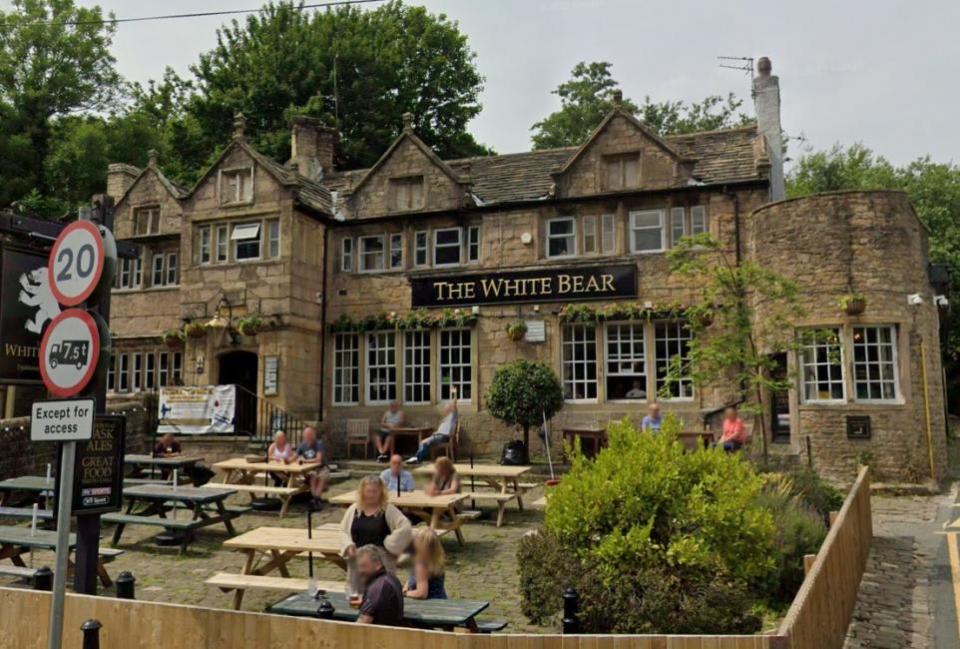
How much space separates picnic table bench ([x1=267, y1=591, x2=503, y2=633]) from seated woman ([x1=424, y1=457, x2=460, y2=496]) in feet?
12.5

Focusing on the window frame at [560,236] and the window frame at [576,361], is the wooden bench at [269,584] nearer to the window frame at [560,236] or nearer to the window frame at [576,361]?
the window frame at [576,361]

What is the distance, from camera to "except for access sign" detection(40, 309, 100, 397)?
477 centimetres

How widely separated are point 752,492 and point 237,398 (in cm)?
1567

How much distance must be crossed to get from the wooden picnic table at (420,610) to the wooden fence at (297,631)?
2.62 ft

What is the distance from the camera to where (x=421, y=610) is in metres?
5.98

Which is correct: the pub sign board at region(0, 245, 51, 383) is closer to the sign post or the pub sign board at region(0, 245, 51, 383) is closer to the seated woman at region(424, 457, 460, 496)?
the sign post

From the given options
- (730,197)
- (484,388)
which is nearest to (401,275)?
(484,388)

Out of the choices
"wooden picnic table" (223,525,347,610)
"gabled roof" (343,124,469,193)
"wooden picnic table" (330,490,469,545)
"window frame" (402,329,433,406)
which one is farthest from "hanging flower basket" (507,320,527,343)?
"wooden picnic table" (223,525,347,610)

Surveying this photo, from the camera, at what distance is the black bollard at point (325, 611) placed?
19.1ft

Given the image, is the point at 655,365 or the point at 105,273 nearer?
the point at 105,273

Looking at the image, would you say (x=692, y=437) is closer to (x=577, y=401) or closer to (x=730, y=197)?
(x=577, y=401)

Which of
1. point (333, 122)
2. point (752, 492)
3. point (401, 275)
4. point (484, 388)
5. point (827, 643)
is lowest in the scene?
point (827, 643)

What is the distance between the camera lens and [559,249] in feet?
66.7

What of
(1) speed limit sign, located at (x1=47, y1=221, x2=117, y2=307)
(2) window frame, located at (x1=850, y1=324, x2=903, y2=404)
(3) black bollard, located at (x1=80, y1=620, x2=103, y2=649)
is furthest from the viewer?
(2) window frame, located at (x1=850, y1=324, x2=903, y2=404)
